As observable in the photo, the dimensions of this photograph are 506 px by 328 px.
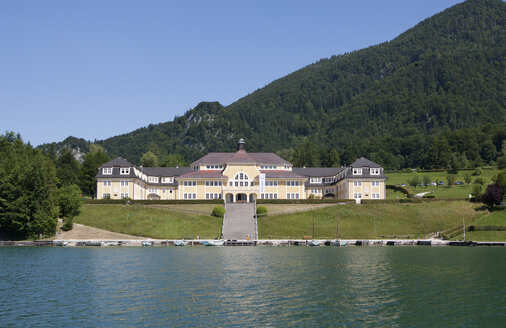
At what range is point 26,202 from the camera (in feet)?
269

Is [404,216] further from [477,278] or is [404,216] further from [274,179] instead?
[477,278]

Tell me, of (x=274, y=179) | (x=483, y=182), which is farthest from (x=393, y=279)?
(x=483, y=182)

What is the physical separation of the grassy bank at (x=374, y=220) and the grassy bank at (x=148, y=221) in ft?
32.2

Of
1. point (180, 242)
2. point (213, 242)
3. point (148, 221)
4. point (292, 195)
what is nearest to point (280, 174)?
point (292, 195)

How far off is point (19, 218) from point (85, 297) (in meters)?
51.3

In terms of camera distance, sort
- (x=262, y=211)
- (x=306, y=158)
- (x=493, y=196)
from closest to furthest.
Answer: (x=493, y=196)
(x=262, y=211)
(x=306, y=158)

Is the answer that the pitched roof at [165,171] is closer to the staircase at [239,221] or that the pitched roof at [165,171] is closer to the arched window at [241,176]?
the arched window at [241,176]

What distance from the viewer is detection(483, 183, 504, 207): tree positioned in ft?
313

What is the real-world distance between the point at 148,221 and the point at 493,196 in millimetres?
62578

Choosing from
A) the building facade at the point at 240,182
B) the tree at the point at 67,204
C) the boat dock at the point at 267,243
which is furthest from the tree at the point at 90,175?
the boat dock at the point at 267,243

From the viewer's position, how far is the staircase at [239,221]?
85.3m

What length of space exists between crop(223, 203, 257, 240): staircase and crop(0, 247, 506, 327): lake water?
23.7 m

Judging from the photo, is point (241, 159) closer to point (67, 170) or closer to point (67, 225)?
point (67, 225)

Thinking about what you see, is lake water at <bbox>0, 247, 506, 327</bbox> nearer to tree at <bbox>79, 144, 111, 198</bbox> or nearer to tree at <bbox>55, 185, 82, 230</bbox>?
tree at <bbox>55, 185, 82, 230</bbox>
